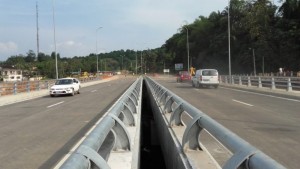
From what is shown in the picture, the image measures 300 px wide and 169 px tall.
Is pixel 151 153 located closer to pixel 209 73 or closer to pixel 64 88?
pixel 64 88

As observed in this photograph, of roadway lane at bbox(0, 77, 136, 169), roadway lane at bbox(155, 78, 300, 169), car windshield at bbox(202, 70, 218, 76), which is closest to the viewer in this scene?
roadway lane at bbox(155, 78, 300, 169)

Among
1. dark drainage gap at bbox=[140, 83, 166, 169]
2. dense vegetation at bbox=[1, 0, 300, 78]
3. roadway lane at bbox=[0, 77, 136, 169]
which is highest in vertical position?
dense vegetation at bbox=[1, 0, 300, 78]

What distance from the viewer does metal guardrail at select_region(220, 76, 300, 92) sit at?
30.8 metres

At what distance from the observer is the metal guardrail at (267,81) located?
3075cm

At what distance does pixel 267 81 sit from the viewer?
36.7m

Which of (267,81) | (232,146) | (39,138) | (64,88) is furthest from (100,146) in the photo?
(267,81)

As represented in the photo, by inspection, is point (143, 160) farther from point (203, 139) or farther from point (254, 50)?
point (254, 50)

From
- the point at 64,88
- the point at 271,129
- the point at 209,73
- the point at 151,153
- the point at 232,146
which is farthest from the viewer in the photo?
the point at 209,73

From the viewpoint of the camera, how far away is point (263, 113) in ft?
54.5

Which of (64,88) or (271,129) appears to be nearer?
(271,129)

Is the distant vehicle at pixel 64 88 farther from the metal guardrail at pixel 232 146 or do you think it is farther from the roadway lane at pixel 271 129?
the metal guardrail at pixel 232 146

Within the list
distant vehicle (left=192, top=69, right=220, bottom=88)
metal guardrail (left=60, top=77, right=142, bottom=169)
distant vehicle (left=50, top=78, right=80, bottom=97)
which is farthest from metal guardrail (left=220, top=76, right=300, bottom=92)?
metal guardrail (left=60, top=77, right=142, bottom=169)

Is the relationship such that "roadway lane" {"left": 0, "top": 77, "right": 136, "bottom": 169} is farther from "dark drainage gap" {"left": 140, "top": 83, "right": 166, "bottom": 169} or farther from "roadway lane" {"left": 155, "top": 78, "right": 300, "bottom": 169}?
"roadway lane" {"left": 155, "top": 78, "right": 300, "bottom": 169}

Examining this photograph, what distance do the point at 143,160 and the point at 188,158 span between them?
5.06m
